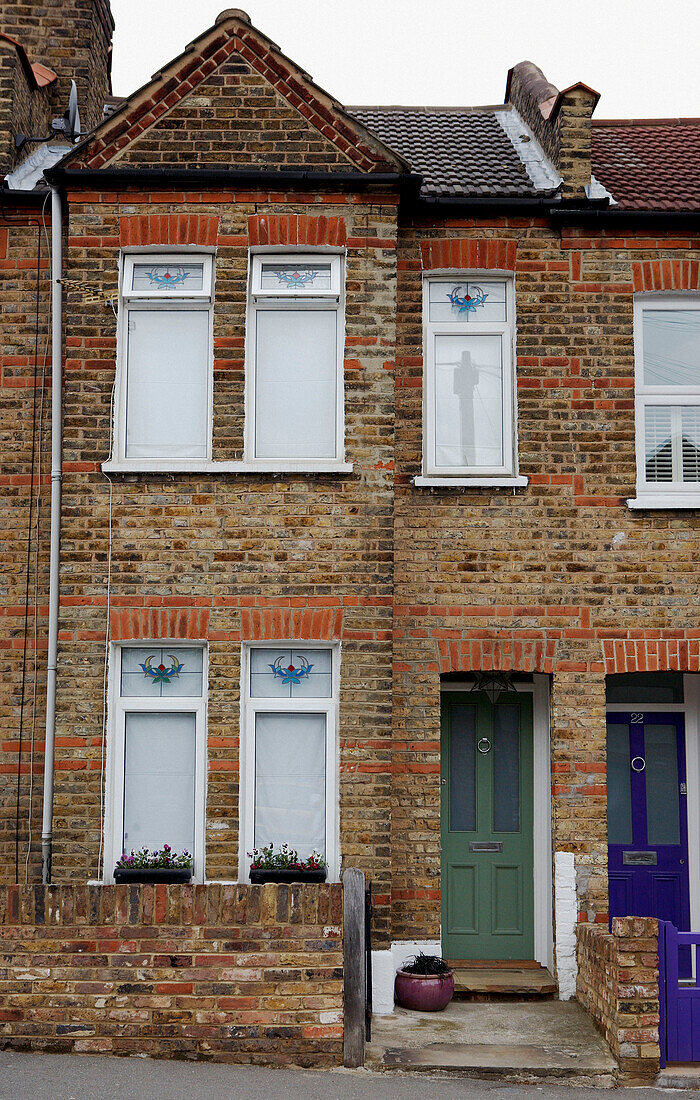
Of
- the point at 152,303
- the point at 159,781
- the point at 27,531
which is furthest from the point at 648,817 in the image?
the point at 152,303

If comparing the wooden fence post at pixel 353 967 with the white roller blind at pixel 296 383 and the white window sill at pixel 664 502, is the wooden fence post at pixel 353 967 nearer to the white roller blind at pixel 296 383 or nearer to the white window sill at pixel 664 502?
the white roller blind at pixel 296 383

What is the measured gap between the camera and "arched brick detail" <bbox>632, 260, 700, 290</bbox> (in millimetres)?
10164

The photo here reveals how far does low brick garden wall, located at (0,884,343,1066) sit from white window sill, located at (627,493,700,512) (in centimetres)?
432

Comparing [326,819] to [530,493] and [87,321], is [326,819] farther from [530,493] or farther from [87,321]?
[87,321]

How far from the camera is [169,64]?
9750 millimetres

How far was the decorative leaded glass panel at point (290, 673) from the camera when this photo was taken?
9.41 m

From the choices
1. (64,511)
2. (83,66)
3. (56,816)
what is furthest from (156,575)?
(83,66)

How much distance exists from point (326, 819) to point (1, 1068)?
308 cm

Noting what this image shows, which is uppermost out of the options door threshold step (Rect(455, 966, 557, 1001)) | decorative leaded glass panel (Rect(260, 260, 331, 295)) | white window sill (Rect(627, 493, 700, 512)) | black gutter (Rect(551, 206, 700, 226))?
black gutter (Rect(551, 206, 700, 226))

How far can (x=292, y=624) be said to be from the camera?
30.5 ft

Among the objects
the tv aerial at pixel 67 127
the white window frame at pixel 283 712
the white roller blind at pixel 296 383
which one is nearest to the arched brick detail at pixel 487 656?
the white window frame at pixel 283 712

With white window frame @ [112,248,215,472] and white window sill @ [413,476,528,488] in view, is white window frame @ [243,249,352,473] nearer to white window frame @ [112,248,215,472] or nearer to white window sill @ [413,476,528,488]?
white window frame @ [112,248,215,472]

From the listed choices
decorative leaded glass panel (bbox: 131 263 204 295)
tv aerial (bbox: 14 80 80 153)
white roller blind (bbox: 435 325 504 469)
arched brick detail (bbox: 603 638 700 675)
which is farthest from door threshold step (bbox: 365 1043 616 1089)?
tv aerial (bbox: 14 80 80 153)

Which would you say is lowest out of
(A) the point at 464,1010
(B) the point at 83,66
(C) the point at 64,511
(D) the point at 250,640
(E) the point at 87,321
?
(A) the point at 464,1010
